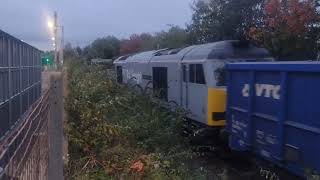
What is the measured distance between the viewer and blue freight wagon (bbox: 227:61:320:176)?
26.2ft

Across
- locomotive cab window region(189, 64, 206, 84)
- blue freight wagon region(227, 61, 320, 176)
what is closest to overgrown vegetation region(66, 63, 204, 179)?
blue freight wagon region(227, 61, 320, 176)

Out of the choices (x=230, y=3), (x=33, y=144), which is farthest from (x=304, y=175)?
(x=230, y=3)

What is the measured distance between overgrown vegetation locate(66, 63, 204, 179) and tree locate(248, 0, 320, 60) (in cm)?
1419

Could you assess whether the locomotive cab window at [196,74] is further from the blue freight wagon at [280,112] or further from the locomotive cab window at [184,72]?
the blue freight wagon at [280,112]

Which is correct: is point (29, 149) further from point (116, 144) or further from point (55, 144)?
point (116, 144)

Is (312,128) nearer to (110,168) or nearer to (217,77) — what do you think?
(110,168)

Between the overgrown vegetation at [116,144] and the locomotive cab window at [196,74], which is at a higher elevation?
the locomotive cab window at [196,74]

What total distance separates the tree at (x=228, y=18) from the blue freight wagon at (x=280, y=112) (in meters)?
16.2

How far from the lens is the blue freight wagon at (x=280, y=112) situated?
798 cm

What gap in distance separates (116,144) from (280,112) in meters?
2.70

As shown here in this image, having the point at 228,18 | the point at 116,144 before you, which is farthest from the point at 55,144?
the point at 228,18

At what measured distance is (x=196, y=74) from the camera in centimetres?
1455

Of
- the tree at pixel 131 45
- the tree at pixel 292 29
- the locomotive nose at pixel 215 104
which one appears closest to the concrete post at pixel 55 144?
the locomotive nose at pixel 215 104

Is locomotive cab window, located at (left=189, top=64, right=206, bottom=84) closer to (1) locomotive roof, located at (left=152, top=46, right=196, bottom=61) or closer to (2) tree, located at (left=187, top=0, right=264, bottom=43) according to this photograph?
(1) locomotive roof, located at (left=152, top=46, right=196, bottom=61)
